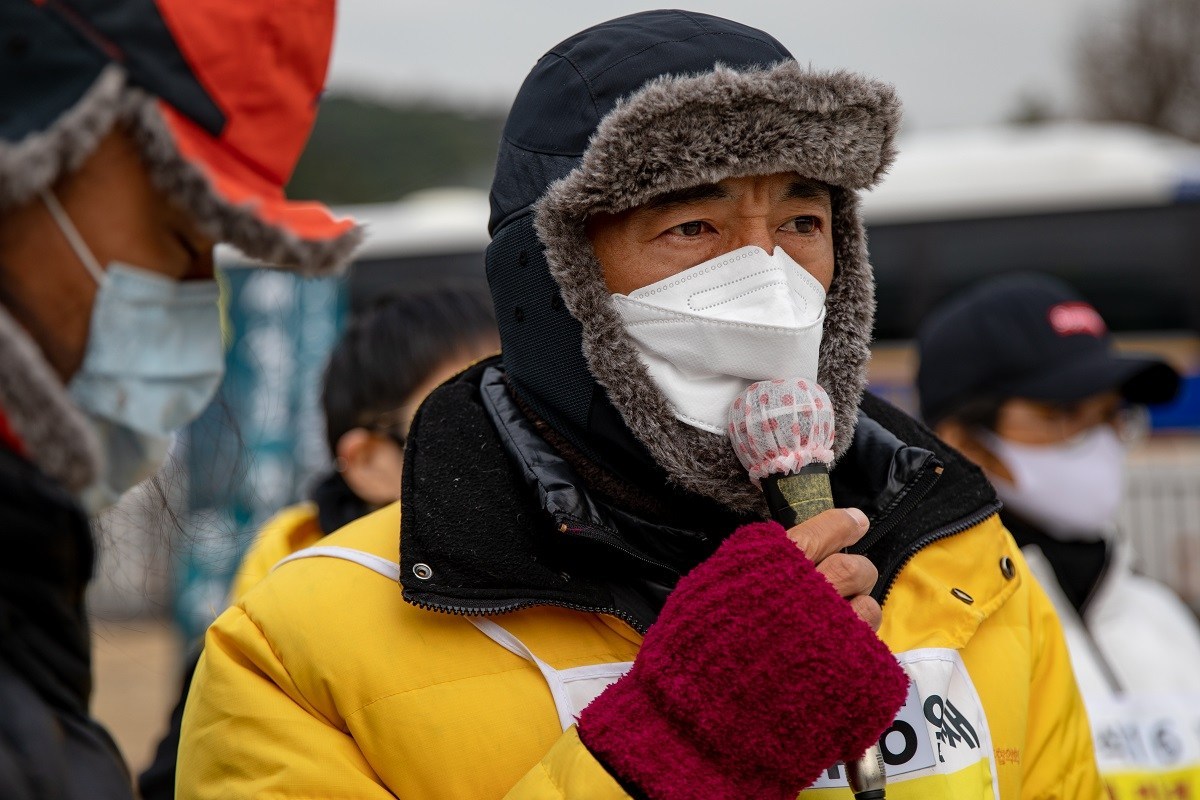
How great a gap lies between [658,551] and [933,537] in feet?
1.49

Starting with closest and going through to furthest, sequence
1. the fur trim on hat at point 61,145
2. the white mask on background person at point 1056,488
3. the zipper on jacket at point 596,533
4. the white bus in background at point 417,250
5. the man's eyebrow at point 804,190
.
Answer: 1. the fur trim on hat at point 61,145
2. the zipper on jacket at point 596,533
3. the man's eyebrow at point 804,190
4. the white mask on background person at point 1056,488
5. the white bus in background at point 417,250

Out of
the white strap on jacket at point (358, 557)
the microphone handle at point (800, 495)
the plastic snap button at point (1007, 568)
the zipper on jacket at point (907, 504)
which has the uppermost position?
the microphone handle at point (800, 495)

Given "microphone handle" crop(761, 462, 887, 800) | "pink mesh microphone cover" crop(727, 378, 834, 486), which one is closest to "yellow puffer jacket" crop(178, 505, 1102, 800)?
"microphone handle" crop(761, 462, 887, 800)

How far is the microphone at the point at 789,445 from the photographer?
1837 millimetres

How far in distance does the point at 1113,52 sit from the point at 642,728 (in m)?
26.7

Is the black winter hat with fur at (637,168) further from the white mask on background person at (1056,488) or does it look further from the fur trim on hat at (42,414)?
the white mask on background person at (1056,488)

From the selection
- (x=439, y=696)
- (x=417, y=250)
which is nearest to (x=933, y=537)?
(x=439, y=696)

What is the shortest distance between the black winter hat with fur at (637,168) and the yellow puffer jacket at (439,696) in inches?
11.9

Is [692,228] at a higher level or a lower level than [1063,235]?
higher

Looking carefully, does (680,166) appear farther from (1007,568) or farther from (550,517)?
(1007,568)

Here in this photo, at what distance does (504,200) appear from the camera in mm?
2225

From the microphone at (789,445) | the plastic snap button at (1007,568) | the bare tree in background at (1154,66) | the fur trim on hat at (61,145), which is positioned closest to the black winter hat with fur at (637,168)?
the microphone at (789,445)

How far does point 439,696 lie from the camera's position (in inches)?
71.7

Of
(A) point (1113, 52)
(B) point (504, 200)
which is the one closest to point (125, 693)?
(B) point (504, 200)
